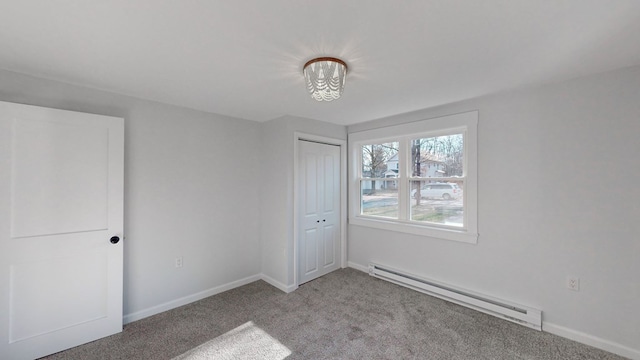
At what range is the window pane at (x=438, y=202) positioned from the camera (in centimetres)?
295

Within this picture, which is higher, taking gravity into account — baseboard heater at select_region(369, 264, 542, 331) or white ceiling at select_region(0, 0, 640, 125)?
white ceiling at select_region(0, 0, 640, 125)

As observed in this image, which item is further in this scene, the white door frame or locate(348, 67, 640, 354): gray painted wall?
the white door frame

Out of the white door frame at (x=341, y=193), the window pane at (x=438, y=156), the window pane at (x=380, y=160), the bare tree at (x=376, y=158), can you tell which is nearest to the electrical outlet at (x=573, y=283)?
the window pane at (x=438, y=156)

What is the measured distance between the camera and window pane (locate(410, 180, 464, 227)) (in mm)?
2952

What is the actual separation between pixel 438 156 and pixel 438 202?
578 mm

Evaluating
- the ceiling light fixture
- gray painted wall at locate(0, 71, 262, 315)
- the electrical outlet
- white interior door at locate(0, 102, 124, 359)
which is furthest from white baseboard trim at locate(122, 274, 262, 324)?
the electrical outlet

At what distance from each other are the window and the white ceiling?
720 mm

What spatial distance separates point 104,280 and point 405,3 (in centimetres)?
317

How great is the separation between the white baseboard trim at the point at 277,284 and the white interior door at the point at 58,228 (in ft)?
5.43

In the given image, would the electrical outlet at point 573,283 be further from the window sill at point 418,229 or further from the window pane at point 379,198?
the window pane at point 379,198

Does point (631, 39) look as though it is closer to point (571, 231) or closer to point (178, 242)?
point (571, 231)

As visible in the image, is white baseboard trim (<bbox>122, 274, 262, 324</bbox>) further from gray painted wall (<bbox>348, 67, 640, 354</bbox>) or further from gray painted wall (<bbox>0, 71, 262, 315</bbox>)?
gray painted wall (<bbox>348, 67, 640, 354</bbox>)

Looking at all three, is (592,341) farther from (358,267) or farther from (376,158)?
(376,158)

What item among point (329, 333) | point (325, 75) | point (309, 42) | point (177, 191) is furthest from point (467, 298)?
point (177, 191)
